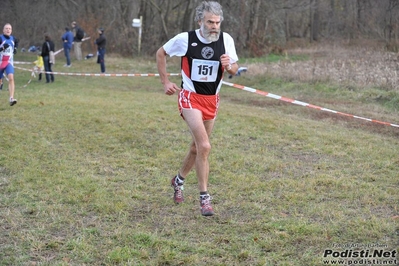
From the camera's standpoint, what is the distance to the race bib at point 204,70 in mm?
5254

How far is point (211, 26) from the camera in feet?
16.8

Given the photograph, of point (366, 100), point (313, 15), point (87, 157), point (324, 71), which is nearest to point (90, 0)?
point (313, 15)

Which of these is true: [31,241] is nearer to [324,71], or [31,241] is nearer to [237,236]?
[237,236]

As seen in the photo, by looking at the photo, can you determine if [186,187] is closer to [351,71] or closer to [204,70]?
[204,70]

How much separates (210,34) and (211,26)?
0.08m

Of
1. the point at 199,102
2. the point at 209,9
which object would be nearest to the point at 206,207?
the point at 199,102

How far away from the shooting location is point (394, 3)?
29844 millimetres

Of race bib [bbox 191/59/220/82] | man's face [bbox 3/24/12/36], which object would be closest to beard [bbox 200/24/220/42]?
race bib [bbox 191/59/220/82]

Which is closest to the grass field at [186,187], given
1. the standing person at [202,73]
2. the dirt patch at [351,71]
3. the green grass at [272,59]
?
the standing person at [202,73]

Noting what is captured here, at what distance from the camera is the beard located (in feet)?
16.9

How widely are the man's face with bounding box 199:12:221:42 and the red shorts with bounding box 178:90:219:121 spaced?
0.58 meters

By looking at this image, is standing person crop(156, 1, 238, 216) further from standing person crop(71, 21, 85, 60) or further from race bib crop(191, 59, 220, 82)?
standing person crop(71, 21, 85, 60)

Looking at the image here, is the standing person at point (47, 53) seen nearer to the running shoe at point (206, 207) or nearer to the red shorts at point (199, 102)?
the red shorts at point (199, 102)

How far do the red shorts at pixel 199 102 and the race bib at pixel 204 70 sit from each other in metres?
0.17
